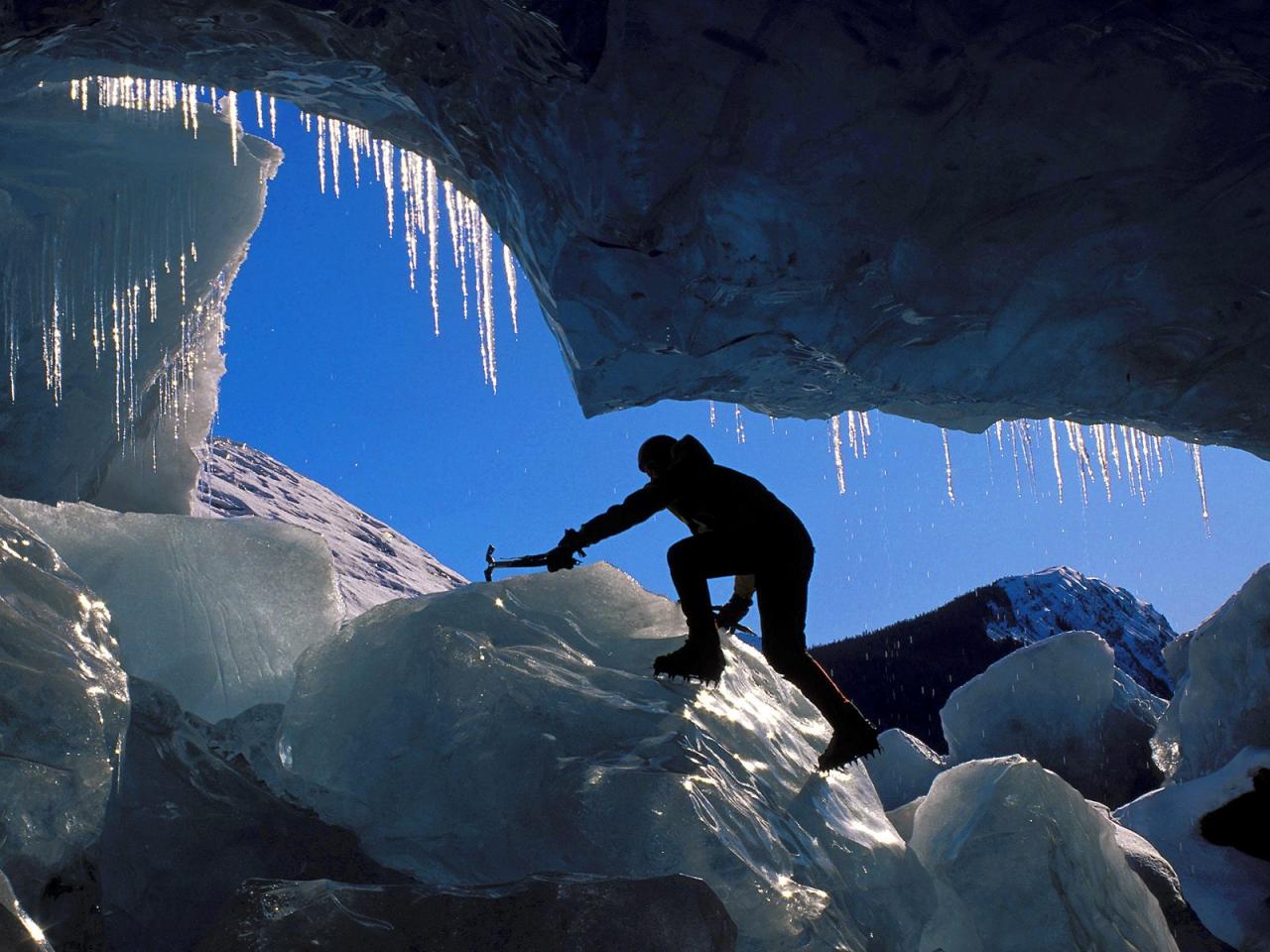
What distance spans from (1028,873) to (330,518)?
1435 cm

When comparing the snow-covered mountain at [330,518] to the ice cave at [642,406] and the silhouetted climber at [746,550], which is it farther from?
the silhouetted climber at [746,550]

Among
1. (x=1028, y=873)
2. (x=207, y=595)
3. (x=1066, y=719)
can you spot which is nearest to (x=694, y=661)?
(x=1028, y=873)

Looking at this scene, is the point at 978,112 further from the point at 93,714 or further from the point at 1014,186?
the point at 93,714

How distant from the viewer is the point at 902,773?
1185 centimetres

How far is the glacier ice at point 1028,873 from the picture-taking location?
397 centimetres

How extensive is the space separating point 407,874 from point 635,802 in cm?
81

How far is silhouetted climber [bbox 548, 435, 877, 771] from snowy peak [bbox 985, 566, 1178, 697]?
2889cm

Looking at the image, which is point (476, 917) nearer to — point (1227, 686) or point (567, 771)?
point (567, 771)

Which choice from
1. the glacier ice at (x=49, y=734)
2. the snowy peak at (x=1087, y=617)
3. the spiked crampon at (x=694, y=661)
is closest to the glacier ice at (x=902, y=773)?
the spiked crampon at (x=694, y=661)

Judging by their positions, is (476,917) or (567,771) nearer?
(476,917)

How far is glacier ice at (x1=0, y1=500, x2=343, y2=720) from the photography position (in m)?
4.27

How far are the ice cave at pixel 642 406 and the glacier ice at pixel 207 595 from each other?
0.02m

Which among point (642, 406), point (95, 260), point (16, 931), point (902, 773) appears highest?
point (95, 260)

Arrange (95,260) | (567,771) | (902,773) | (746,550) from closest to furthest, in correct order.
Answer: (567,771) < (746,550) < (95,260) < (902,773)
